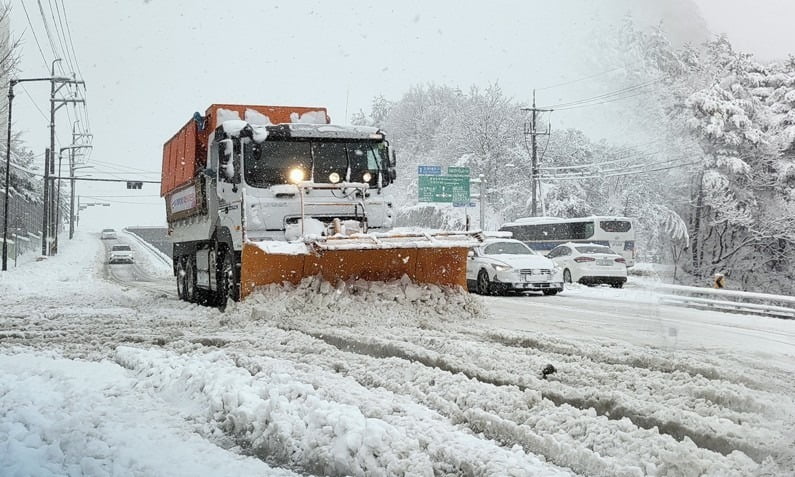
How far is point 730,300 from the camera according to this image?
12.9m

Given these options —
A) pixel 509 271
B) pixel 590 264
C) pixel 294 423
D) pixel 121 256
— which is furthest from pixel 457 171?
pixel 294 423

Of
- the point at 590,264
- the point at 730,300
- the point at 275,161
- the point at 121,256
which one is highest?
the point at 275,161

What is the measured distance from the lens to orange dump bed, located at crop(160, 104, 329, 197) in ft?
40.3

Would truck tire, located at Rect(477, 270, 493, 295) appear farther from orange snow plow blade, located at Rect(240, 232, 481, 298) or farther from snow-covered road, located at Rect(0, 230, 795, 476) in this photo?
snow-covered road, located at Rect(0, 230, 795, 476)

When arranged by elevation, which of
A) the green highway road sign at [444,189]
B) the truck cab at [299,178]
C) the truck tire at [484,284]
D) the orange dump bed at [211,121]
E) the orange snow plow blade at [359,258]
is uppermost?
the green highway road sign at [444,189]

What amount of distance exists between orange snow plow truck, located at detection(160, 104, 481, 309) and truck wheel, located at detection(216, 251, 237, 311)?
18 mm

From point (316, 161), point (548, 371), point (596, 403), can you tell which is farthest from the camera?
point (316, 161)

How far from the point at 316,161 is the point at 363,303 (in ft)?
8.40

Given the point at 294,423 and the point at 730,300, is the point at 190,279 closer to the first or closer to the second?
the point at 730,300

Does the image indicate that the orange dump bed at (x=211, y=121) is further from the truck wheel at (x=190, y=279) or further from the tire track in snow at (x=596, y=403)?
the tire track in snow at (x=596, y=403)

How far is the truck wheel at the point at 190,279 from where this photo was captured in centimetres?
1415

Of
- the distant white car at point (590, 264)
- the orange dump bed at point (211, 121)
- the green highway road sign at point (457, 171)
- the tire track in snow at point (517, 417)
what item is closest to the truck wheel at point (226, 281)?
the orange dump bed at point (211, 121)

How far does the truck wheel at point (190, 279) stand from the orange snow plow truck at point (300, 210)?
1.61m

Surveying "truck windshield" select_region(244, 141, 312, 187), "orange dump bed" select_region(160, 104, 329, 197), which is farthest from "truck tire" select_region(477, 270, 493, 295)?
"truck windshield" select_region(244, 141, 312, 187)
